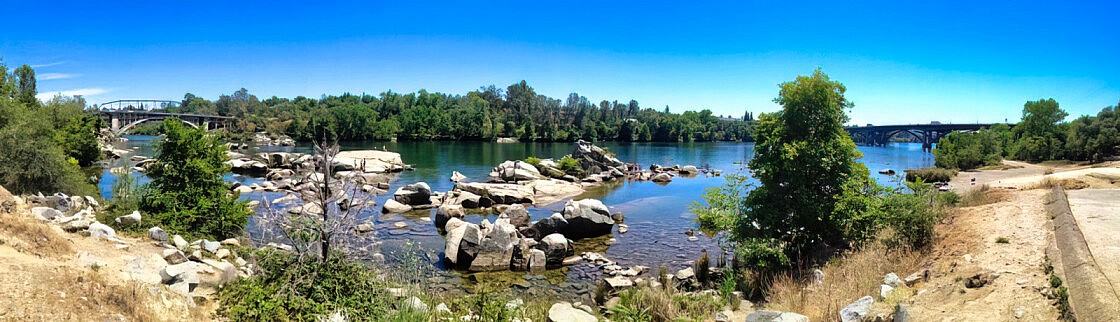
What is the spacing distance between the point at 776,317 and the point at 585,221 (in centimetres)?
1403

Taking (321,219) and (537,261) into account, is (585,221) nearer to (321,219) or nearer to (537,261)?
(537,261)

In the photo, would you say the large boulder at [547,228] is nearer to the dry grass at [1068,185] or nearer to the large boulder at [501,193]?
the large boulder at [501,193]

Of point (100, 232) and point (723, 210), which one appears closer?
point (100, 232)

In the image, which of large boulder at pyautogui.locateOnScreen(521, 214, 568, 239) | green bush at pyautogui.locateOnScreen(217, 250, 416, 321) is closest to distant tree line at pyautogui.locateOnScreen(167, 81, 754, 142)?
large boulder at pyautogui.locateOnScreen(521, 214, 568, 239)

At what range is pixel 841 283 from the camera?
438 inches

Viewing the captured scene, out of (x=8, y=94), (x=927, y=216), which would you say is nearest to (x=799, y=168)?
(x=927, y=216)

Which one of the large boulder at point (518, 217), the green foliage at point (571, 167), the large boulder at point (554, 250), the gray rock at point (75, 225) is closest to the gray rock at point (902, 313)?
the large boulder at point (554, 250)

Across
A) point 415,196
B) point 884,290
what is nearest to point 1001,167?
point 884,290

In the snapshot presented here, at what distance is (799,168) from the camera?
13.5 meters

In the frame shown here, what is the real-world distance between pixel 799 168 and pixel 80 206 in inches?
946

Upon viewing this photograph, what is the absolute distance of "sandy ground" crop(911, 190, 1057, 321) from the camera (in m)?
8.16

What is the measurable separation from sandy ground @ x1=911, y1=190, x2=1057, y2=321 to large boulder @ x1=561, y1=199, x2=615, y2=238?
40.6ft

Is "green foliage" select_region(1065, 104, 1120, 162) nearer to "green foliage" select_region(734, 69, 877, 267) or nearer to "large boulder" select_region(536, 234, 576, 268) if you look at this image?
"green foliage" select_region(734, 69, 877, 267)

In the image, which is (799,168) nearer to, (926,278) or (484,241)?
(926,278)
